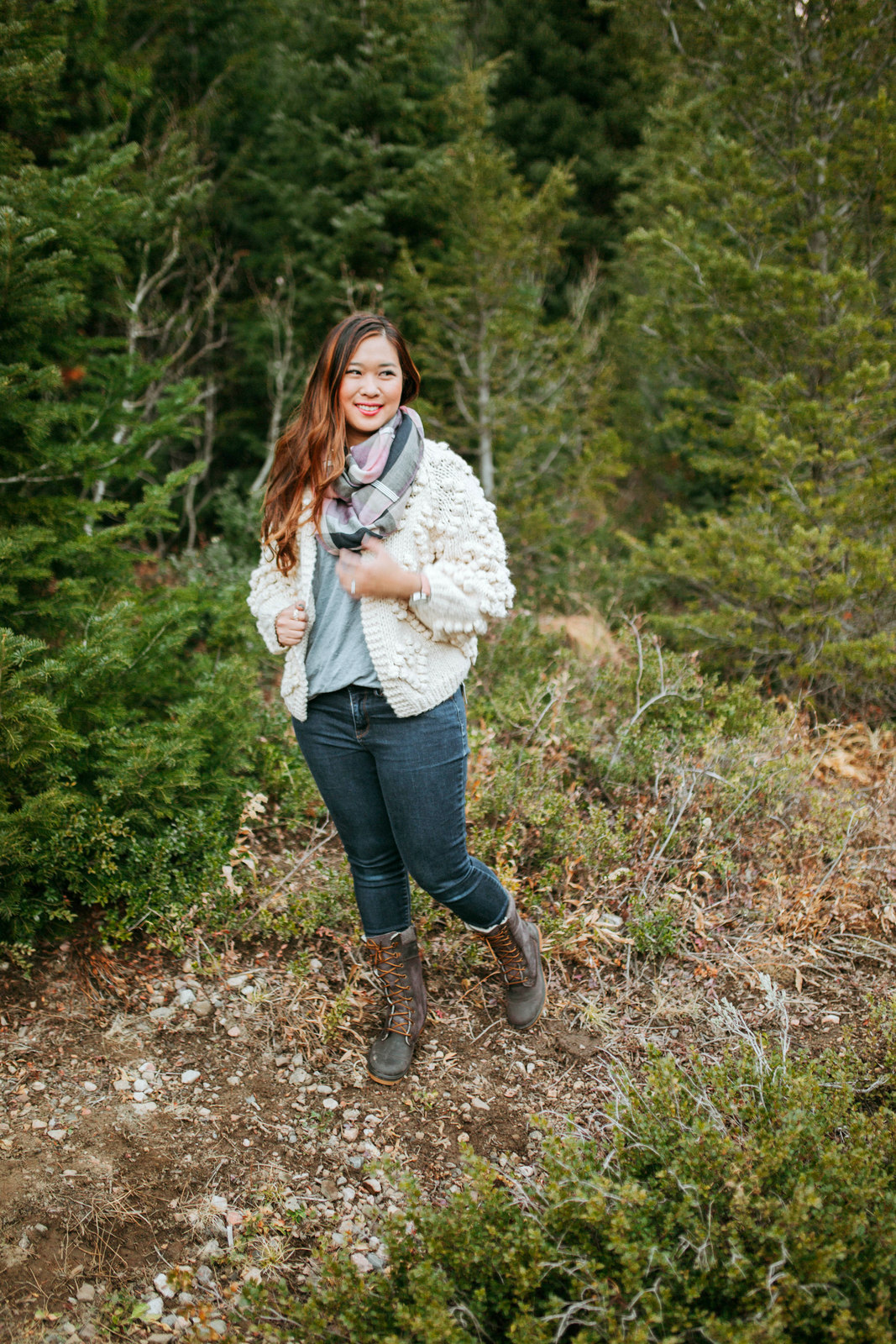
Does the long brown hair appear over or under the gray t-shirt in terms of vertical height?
over

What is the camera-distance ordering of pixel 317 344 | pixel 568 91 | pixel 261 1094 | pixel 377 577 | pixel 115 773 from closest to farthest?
pixel 377 577
pixel 261 1094
pixel 115 773
pixel 317 344
pixel 568 91

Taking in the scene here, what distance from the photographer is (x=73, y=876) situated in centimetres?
281

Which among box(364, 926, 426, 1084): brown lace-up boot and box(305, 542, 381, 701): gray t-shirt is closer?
box(305, 542, 381, 701): gray t-shirt

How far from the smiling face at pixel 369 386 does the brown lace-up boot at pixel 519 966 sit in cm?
Answer: 151

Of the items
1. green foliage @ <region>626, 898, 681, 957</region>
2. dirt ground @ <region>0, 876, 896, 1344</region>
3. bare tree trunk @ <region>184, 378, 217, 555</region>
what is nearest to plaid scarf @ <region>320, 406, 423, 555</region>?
dirt ground @ <region>0, 876, 896, 1344</region>

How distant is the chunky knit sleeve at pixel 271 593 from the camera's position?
236 cm

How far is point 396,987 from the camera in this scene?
2.63 m

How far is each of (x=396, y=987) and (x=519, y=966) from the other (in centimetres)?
40

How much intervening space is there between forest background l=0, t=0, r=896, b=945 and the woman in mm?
920

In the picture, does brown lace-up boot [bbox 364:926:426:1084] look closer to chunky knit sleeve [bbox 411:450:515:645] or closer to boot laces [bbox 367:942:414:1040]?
boot laces [bbox 367:942:414:1040]

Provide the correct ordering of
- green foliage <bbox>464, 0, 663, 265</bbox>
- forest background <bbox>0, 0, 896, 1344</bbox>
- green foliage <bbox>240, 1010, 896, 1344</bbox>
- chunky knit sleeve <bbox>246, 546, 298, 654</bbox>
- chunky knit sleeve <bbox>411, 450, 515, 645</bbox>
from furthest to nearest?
1. green foliage <bbox>464, 0, 663, 265</bbox>
2. chunky knit sleeve <bbox>246, 546, 298, 654</bbox>
3. chunky knit sleeve <bbox>411, 450, 515, 645</bbox>
4. forest background <bbox>0, 0, 896, 1344</bbox>
5. green foliage <bbox>240, 1010, 896, 1344</bbox>

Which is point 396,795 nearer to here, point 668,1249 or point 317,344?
point 668,1249

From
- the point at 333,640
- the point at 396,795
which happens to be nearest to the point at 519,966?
the point at 396,795

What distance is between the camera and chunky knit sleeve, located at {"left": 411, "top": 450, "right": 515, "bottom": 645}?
7.04 feet
